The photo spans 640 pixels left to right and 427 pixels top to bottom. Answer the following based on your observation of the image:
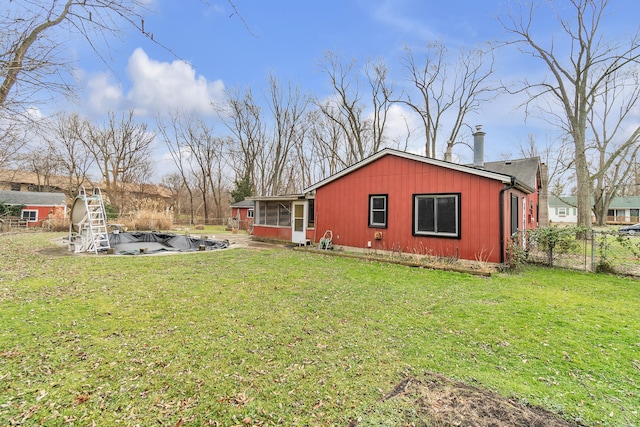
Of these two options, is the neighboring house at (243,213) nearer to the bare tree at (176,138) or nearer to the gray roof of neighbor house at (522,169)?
the bare tree at (176,138)

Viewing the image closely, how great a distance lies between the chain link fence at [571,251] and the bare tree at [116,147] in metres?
29.4

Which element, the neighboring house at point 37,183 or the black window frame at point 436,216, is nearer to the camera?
the black window frame at point 436,216

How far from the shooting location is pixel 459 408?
2178mm

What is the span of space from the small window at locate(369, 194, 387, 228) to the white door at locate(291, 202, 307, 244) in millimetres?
3689

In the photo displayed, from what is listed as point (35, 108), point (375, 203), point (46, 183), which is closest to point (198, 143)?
point (46, 183)

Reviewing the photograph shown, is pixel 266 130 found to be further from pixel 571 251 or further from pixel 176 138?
pixel 571 251

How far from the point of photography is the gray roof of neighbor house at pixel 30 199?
947 inches

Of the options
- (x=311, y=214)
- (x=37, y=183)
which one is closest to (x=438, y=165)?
(x=311, y=214)

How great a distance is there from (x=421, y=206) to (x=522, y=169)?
24.8 ft

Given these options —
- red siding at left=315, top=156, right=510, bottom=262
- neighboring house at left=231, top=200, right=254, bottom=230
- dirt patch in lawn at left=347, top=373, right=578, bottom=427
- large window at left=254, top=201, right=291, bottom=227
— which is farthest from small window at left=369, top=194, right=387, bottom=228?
neighboring house at left=231, top=200, right=254, bottom=230

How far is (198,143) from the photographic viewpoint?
30766 millimetres

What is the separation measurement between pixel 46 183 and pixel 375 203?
40410 millimetres

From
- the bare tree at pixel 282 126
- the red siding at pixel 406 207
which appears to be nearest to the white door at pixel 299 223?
the red siding at pixel 406 207

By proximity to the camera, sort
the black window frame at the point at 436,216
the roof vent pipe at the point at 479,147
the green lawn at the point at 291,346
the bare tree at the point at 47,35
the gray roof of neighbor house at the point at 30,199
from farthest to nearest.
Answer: the gray roof of neighbor house at the point at 30,199 → the roof vent pipe at the point at 479,147 → the black window frame at the point at 436,216 → the bare tree at the point at 47,35 → the green lawn at the point at 291,346
